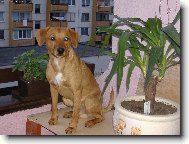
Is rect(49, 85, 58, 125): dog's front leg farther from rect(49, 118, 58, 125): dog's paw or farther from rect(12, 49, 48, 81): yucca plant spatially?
rect(12, 49, 48, 81): yucca plant

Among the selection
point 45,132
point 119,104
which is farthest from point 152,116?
point 45,132

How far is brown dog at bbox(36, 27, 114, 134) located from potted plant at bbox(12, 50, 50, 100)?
26cm

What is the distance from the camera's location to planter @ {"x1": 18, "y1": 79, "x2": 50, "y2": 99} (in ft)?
6.65

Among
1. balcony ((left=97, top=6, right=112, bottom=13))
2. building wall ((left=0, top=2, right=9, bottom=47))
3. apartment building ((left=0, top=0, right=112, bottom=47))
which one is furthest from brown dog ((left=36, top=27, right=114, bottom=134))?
building wall ((left=0, top=2, right=9, bottom=47))

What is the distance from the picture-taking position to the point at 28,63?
6.72 ft

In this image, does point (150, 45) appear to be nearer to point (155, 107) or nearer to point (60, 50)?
point (155, 107)

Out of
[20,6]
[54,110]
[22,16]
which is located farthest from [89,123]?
[22,16]

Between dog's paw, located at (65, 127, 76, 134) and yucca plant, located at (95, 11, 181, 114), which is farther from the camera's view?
dog's paw, located at (65, 127, 76, 134)

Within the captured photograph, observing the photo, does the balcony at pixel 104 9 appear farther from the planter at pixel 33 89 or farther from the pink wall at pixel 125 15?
the planter at pixel 33 89

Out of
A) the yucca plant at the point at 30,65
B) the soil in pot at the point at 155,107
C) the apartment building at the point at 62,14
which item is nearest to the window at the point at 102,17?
the apartment building at the point at 62,14

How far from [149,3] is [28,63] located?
2.98 ft

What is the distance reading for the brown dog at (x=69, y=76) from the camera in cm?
166

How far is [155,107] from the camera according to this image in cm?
158

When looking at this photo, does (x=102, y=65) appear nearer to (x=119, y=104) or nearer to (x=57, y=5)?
(x=57, y=5)
